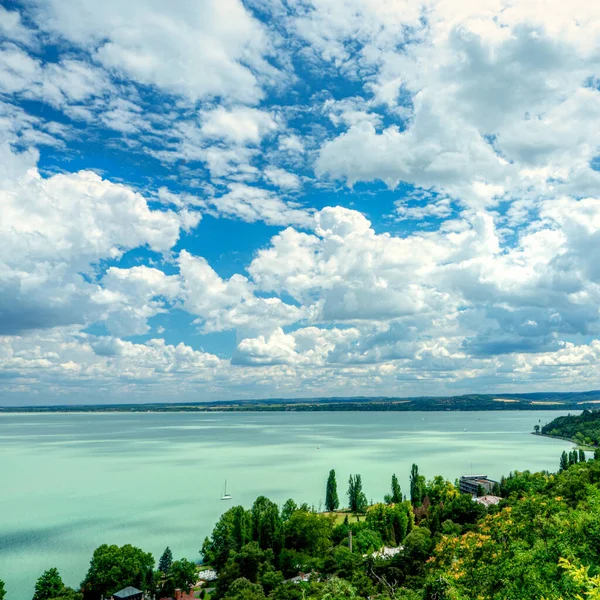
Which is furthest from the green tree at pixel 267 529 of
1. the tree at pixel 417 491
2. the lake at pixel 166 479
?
the tree at pixel 417 491

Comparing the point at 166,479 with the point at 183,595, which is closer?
the point at 183,595

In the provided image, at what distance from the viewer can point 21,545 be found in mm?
42125

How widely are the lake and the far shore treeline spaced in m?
7.22

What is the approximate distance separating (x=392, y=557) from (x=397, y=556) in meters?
0.46

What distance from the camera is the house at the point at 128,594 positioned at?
27.0 m

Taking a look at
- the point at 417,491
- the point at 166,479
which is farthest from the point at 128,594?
the point at 166,479

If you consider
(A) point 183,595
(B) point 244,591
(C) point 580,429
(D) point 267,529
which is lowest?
(C) point 580,429

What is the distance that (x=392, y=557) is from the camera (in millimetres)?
29516

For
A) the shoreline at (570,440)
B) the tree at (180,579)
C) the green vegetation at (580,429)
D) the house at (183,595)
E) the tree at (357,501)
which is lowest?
the shoreline at (570,440)

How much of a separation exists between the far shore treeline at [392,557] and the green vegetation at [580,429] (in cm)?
8922

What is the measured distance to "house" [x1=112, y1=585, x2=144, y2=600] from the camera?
88.5 ft

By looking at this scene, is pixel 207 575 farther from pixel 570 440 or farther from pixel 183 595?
pixel 570 440

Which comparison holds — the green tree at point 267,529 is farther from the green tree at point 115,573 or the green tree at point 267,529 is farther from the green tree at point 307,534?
the green tree at point 115,573

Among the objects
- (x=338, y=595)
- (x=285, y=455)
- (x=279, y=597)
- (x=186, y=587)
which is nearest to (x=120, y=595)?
(x=186, y=587)
